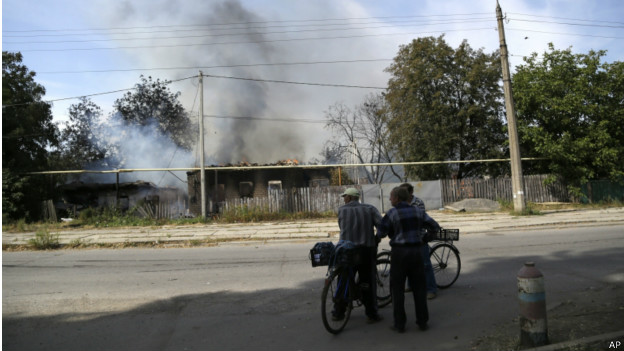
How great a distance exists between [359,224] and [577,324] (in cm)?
238

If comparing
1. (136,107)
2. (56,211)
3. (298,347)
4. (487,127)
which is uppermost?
(136,107)

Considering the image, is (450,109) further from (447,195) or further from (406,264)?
(406,264)

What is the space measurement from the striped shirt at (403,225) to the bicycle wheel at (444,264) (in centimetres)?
176

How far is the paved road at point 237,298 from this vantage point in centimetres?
436

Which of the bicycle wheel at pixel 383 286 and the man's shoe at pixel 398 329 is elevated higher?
the bicycle wheel at pixel 383 286

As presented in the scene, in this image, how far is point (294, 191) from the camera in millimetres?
19594

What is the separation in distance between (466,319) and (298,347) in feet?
6.45

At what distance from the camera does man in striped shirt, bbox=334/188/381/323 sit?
4.68 m

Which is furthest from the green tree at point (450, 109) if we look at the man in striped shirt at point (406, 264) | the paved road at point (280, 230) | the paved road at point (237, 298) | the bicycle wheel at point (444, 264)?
the man in striped shirt at point (406, 264)

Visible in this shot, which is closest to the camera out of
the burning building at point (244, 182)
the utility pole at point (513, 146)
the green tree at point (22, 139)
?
the utility pole at point (513, 146)

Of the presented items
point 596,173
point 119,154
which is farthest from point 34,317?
point 119,154

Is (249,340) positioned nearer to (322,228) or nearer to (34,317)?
(34,317)

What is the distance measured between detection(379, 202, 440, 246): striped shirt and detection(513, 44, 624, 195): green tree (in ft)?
59.1

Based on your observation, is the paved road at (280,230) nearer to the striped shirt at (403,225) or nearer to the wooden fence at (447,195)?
the wooden fence at (447,195)
